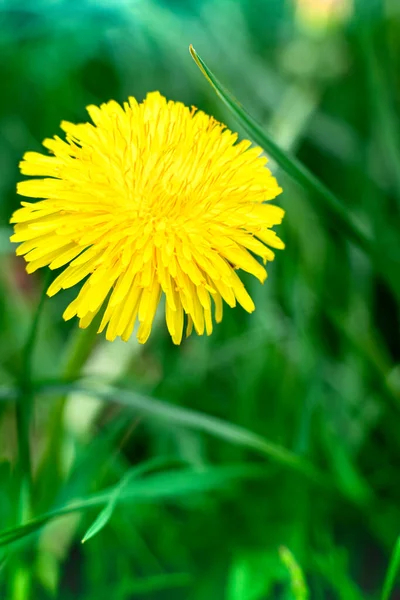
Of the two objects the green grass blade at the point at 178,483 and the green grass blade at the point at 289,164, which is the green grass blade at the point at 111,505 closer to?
the green grass blade at the point at 178,483

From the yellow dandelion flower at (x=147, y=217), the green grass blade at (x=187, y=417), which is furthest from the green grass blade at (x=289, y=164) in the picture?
the green grass blade at (x=187, y=417)

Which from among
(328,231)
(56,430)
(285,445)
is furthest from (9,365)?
(328,231)

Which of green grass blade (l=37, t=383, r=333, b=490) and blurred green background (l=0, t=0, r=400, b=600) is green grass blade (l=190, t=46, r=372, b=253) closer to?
blurred green background (l=0, t=0, r=400, b=600)

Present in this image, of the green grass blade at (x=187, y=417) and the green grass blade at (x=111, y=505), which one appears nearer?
the green grass blade at (x=111, y=505)

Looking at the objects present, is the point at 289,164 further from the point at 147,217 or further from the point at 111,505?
the point at 111,505

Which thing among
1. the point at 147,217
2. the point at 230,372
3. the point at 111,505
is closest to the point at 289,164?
the point at 147,217

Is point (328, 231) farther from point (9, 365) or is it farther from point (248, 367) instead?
point (9, 365)
